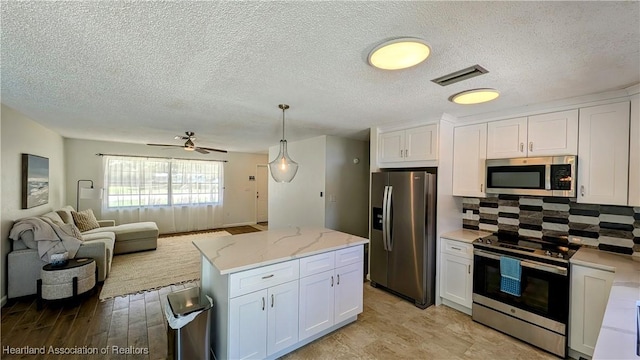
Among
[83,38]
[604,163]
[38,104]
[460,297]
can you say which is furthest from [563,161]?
[38,104]

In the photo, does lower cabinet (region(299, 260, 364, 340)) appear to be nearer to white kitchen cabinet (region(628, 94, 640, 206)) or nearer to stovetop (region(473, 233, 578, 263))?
stovetop (region(473, 233, 578, 263))

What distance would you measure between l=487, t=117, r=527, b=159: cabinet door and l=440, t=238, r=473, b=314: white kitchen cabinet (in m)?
1.12

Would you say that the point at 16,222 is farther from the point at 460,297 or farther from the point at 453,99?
the point at 460,297

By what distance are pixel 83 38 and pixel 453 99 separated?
9.26ft

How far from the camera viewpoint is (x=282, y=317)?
213cm

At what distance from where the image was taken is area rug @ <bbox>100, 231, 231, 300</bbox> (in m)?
3.45

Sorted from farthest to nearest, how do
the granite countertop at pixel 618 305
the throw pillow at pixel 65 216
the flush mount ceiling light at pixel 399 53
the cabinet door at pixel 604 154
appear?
the throw pillow at pixel 65 216 < the cabinet door at pixel 604 154 < the flush mount ceiling light at pixel 399 53 < the granite countertop at pixel 618 305

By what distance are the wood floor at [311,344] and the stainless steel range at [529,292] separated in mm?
135

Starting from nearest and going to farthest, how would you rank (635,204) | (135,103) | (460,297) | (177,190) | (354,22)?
(354,22)
(635,204)
(135,103)
(460,297)
(177,190)

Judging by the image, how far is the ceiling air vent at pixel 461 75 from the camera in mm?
1824

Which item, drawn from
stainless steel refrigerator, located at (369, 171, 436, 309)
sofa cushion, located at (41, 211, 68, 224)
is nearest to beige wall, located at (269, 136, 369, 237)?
stainless steel refrigerator, located at (369, 171, 436, 309)

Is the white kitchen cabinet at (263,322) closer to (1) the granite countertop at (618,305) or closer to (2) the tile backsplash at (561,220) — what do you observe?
(1) the granite countertop at (618,305)

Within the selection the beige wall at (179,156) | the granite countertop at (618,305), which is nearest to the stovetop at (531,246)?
the granite countertop at (618,305)

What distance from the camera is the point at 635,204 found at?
2.10 m
